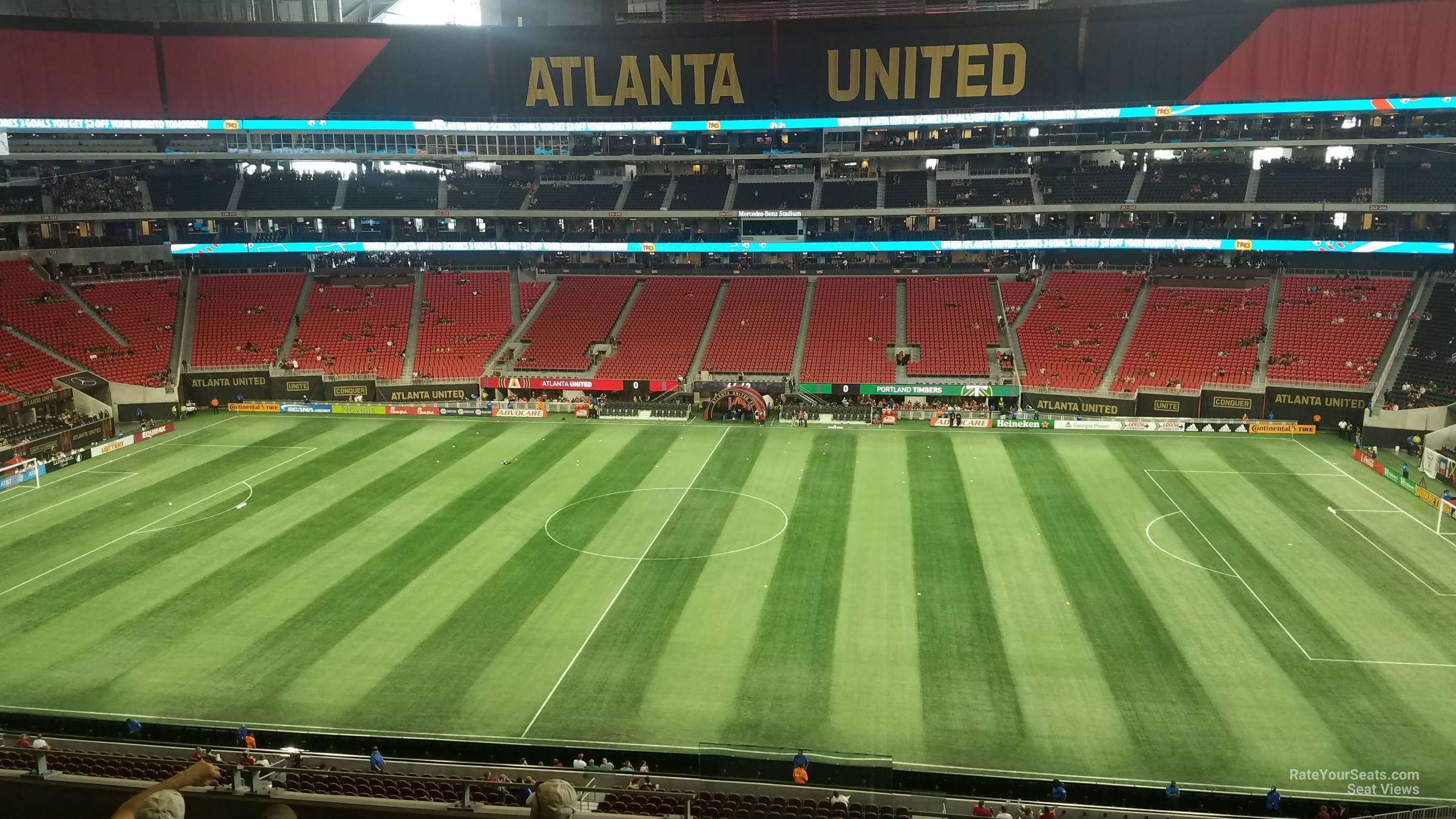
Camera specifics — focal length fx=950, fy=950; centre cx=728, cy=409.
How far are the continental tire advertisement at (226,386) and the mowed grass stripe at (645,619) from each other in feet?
105

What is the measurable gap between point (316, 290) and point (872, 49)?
4190cm

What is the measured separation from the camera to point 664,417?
2117 inches

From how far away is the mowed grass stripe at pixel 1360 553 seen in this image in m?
27.0

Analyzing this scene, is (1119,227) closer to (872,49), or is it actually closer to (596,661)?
(872,49)

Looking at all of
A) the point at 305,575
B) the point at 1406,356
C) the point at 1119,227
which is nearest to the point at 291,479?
the point at 305,575

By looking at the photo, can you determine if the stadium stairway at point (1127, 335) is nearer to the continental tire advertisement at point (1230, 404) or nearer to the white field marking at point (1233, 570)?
the continental tire advertisement at point (1230, 404)

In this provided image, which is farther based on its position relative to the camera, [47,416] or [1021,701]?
[47,416]

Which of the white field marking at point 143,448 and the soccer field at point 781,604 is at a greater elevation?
the white field marking at point 143,448

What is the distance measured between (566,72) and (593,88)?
7.23 feet

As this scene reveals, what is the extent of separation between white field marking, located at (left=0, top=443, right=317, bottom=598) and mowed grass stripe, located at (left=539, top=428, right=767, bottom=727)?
63.0ft

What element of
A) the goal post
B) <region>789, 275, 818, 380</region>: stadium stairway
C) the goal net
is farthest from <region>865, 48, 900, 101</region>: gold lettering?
the goal net

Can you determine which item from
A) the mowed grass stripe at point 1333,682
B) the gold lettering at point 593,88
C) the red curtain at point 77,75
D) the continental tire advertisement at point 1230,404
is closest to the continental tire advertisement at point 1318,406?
the continental tire advertisement at point 1230,404

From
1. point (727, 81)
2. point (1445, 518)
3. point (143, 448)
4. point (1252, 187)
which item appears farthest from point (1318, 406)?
point (143, 448)

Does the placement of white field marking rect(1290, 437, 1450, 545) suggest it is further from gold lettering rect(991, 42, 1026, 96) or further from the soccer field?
gold lettering rect(991, 42, 1026, 96)
